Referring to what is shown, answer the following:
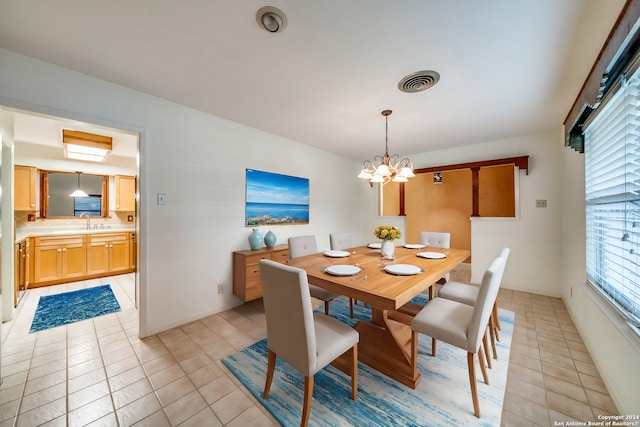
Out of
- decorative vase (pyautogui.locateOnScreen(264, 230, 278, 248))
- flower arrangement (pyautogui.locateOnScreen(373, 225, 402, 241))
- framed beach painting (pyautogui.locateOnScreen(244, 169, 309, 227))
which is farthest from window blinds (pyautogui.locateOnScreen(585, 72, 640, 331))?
framed beach painting (pyautogui.locateOnScreen(244, 169, 309, 227))

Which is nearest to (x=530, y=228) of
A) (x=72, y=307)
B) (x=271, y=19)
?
(x=271, y=19)

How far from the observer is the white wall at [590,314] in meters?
1.32

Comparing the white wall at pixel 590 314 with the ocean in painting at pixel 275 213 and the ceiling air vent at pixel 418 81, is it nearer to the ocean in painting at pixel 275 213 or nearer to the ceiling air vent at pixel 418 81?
the ceiling air vent at pixel 418 81

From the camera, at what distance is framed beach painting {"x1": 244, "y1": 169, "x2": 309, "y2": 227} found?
10.4 ft

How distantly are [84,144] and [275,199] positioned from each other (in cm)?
283

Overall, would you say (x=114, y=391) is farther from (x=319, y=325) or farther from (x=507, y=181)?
(x=507, y=181)

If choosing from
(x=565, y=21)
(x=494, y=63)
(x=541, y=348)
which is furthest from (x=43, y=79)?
(x=541, y=348)

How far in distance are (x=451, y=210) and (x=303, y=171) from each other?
362 centimetres

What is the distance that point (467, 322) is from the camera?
1.58m

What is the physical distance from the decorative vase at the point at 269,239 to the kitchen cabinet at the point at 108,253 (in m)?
3.26

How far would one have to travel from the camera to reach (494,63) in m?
1.77

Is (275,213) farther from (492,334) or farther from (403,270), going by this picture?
(492,334)

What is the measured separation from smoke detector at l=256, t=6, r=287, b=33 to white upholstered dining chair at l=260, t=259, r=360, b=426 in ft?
4.77

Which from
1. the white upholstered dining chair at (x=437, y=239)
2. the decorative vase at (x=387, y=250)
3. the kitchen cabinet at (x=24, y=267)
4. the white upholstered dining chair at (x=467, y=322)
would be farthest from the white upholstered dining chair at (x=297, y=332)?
the kitchen cabinet at (x=24, y=267)
